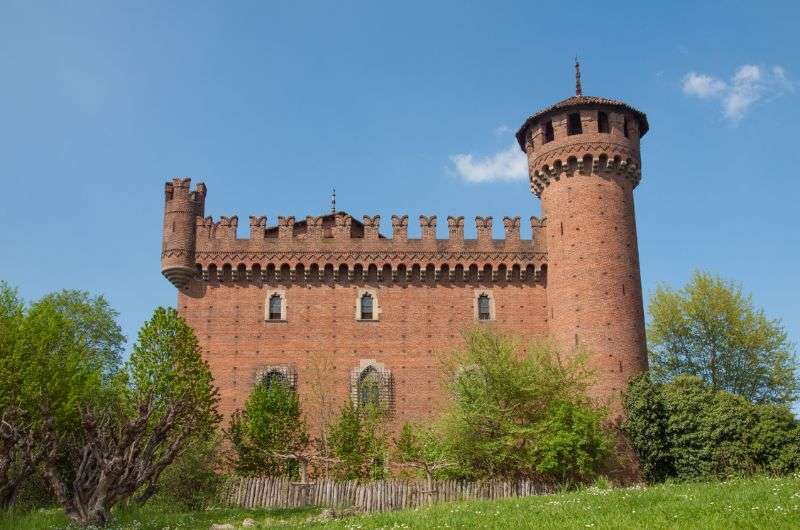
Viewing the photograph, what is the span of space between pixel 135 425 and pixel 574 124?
22.6m

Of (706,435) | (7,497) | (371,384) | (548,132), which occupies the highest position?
(548,132)

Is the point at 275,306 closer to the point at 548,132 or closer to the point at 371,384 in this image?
the point at 371,384

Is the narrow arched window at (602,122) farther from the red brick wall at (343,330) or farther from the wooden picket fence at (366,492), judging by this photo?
the wooden picket fence at (366,492)

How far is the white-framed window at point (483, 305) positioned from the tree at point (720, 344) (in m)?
9.74

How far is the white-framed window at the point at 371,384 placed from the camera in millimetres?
31938

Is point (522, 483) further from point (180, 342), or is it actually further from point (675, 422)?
point (180, 342)

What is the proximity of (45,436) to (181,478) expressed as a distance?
6.95 m

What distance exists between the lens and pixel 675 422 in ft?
93.4

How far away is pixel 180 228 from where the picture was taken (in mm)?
33781

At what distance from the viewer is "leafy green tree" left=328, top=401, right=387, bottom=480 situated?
27.4 m

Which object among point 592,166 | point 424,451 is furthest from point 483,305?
point 424,451

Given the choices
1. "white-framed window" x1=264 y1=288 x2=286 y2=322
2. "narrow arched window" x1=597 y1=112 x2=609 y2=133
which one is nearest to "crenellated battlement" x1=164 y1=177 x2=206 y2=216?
"white-framed window" x1=264 y1=288 x2=286 y2=322

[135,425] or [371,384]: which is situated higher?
[371,384]

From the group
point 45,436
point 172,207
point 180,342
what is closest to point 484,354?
point 180,342
